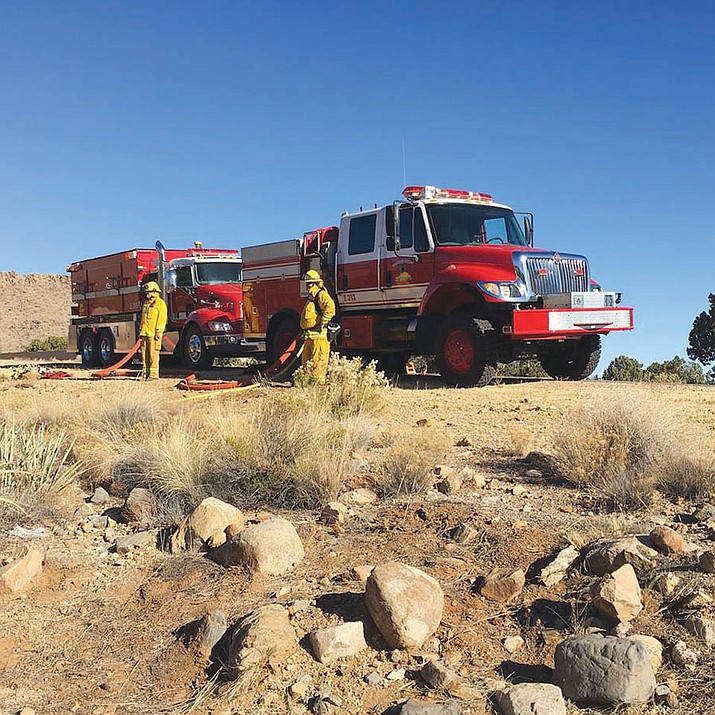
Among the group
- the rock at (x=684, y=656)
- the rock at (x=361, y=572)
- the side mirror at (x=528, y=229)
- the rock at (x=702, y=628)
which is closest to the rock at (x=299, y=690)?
the rock at (x=361, y=572)

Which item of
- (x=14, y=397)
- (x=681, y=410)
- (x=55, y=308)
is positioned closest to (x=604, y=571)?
(x=681, y=410)

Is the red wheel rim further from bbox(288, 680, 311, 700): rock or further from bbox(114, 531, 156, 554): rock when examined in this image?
bbox(288, 680, 311, 700): rock

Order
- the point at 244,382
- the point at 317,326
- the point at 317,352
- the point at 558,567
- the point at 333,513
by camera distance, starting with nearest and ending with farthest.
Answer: the point at 558,567 → the point at 333,513 → the point at 317,352 → the point at 317,326 → the point at 244,382

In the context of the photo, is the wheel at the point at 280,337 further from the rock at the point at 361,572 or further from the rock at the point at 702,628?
the rock at the point at 702,628

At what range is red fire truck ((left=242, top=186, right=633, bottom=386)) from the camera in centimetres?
1270

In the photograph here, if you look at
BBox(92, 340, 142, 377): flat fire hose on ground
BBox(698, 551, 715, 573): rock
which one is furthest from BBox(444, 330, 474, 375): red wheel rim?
BBox(698, 551, 715, 573): rock

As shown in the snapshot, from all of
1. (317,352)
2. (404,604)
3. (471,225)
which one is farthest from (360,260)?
(404,604)

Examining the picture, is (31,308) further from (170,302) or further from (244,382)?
(244,382)

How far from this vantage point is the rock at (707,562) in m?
4.41

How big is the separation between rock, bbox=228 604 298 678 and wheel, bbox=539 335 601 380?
33.7 feet

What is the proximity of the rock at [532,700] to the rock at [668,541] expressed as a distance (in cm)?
143

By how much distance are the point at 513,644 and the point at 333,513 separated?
79.3 inches

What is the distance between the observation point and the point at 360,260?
1477cm

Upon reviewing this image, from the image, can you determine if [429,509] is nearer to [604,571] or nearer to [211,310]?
[604,571]
